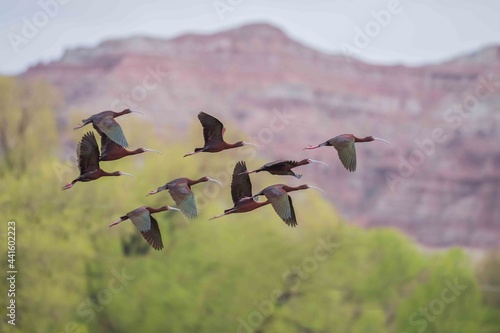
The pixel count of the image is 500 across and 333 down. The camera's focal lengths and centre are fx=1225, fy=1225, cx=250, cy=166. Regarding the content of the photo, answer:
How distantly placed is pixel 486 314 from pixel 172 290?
15.9 metres

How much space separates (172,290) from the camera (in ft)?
164

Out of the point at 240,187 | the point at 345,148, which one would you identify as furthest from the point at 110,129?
the point at 345,148

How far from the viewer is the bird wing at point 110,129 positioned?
48.4 feet

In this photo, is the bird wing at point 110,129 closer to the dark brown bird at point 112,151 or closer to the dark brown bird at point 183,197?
the dark brown bird at point 112,151

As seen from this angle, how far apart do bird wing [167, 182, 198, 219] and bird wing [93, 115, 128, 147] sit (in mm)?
831

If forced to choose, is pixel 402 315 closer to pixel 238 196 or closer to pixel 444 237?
pixel 238 196

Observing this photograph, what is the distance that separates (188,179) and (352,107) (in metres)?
139

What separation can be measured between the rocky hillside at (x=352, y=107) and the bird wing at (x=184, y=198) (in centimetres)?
11102

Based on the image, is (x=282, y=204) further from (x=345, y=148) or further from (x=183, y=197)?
(x=183, y=197)

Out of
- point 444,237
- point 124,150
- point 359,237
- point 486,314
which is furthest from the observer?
point 444,237

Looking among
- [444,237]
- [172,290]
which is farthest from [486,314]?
[444,237]

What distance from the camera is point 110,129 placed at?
586 inches

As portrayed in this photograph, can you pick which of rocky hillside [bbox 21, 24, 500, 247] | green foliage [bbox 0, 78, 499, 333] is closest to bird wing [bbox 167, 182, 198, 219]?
green foliage [bbox 0, 78, 499, 333]

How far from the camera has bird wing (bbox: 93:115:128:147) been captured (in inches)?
581
